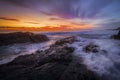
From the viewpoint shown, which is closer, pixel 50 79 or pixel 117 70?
pixel 50 79

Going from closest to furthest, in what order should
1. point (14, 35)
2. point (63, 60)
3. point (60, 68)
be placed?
point (60, 68) < point (63, 60) < point (14, 35)

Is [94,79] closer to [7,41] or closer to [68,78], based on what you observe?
[68,78]

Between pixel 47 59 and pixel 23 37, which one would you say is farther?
pixel 23 37

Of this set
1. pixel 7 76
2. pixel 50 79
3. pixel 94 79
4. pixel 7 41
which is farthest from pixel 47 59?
pixel 7 41

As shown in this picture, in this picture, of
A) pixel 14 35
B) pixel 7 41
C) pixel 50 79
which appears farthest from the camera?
pixel 14 35

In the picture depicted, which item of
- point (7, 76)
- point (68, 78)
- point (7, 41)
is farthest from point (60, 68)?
point (7, 41)

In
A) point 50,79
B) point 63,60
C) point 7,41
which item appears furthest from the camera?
point 7,41

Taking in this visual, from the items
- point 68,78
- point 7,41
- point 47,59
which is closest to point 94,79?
point 68,78

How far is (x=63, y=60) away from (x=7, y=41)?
1177 cm

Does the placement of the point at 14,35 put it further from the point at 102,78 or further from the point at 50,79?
the point at 102,78

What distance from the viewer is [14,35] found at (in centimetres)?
1475

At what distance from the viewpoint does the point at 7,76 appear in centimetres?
342

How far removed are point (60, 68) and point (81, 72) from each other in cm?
96

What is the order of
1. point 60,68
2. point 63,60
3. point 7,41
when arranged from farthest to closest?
1. point 7,41
2. point 63,60
3. point 60,68
